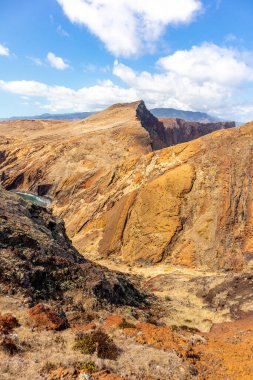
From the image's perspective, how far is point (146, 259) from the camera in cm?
4222

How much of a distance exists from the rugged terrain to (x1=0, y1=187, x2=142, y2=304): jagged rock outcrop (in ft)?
0.27

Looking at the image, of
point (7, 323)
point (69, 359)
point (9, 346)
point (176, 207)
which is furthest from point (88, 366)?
point (176, 207)

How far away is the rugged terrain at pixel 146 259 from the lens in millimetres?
14047

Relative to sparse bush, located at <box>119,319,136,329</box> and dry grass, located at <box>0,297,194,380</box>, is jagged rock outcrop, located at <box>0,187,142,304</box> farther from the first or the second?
sparse bush, located at <box>119,319,136,329</box>

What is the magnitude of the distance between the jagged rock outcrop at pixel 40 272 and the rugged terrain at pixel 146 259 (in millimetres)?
83

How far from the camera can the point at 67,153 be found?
96125 millimetres

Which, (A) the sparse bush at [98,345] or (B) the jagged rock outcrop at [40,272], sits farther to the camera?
(B) the jagged rock outcrop at [40,272]

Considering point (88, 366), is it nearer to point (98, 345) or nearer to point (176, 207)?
point (98, 345)

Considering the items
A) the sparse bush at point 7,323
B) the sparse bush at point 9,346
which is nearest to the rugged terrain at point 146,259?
the sparse bush at point 7,323

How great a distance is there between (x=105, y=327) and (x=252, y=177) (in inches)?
1338

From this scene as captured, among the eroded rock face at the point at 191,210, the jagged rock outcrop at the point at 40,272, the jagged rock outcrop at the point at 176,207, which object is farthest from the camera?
the jagged rock outcrop at the point at 176,207

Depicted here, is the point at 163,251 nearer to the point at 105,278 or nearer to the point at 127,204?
the point at 127,204

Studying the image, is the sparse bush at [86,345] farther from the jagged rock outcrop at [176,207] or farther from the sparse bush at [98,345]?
the jagged rock outcrop at [176,207]

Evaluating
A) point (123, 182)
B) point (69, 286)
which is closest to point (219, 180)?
point (123, 182)
